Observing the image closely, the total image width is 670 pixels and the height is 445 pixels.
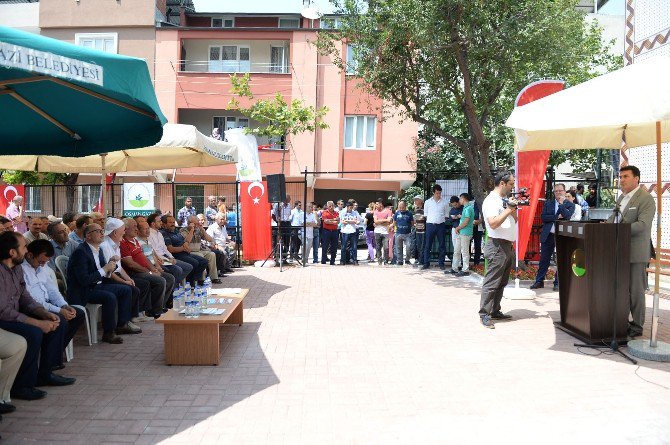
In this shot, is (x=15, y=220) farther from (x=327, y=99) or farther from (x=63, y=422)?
(x=327, y=99)

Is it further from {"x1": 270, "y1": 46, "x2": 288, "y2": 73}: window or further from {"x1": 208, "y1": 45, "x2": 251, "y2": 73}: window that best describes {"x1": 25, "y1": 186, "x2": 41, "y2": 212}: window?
{"x1": 270, "y1": 46, "x2": 288, "y2": 73}: window

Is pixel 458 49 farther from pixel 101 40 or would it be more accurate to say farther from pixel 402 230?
pixel 101 40

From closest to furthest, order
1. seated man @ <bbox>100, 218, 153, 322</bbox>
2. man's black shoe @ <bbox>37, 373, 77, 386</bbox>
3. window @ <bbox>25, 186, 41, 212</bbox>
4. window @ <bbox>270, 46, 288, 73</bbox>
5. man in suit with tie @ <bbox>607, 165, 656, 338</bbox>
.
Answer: man's black shoe @ <bbox>37, 373, 77, 386</bbox>, man in suit with tie @ <bbox>607, 165, 656, 338</bbox>, seated man @ <bbox>100, 218, 153, 322</bbox>, window @ <bbox>25, 186, 41, 212</bbox>, window @ <bbox>270, 46, 288, 73</bbox>

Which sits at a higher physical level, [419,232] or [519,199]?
[519,199]

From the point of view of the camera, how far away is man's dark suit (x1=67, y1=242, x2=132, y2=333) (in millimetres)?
6387

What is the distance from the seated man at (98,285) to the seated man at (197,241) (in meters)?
3.70

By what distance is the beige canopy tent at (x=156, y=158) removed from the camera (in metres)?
8.90

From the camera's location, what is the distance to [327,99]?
84.8 feet

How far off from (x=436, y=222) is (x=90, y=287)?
8.95 metres

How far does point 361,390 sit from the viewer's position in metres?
5.03

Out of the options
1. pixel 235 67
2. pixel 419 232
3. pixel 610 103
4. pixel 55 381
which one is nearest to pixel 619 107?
pixel 610 103

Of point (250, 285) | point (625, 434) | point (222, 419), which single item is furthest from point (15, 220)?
point (625, 434)

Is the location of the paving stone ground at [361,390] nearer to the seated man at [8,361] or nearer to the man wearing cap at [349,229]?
the seated man at [8,361]

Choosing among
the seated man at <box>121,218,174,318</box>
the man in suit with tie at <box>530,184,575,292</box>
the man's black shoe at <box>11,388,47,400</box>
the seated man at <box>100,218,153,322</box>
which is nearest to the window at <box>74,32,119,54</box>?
the seated man at <box>121,218,174,318</box>
